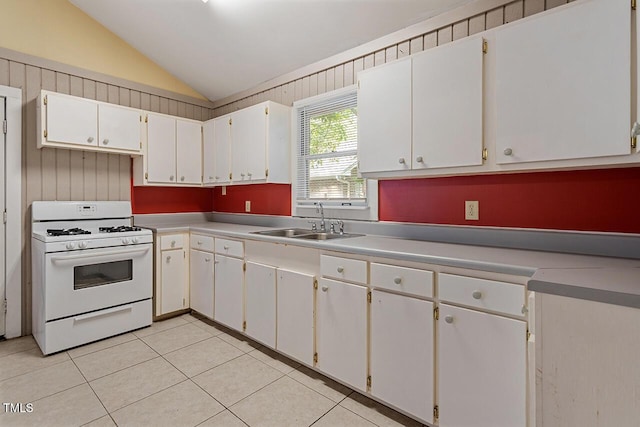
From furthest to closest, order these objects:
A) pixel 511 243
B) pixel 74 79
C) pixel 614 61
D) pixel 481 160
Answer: pixel 74 79, pixel 511 243, pixel 481 160, pixel 614 61

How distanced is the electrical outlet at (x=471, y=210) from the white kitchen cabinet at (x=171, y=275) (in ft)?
8.84

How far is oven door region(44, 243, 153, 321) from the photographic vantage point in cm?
262

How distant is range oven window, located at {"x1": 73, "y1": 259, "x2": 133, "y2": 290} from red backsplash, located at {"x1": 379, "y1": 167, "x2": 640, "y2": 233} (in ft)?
7.99

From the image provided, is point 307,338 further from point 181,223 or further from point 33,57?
point 33,57

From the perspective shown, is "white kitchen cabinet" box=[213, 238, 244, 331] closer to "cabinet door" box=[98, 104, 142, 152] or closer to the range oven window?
the range oven window

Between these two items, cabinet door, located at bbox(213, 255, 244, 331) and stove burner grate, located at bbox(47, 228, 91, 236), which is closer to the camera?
stove burner grate, located at bbox(47, 228, 91, 236)

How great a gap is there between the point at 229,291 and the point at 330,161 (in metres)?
1.49

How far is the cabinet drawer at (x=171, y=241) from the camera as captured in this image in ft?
10.8

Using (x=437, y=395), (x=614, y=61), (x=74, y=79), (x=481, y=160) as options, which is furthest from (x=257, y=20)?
(x=437, y=395)

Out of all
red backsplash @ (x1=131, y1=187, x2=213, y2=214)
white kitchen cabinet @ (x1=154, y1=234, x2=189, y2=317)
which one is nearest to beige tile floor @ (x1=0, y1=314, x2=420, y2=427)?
white kitchen cabinet @ (x1=154, y1=234, x2=189, y2=317)

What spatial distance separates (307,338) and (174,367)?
1.03 metres

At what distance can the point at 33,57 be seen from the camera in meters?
2.98

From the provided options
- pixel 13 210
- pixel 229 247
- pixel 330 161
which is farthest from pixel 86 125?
pixel 330 161

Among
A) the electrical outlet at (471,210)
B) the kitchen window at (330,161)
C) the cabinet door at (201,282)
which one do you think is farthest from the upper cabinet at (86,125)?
the electrical outlet at (471,210)
